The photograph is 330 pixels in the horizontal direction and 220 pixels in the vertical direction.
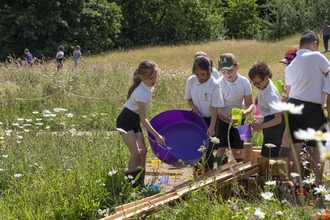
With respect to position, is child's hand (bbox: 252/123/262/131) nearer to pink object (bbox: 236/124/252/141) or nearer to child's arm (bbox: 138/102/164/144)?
pink object (bbox: 236/124/252/141)

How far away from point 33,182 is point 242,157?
2.09 metres

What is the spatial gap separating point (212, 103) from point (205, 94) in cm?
11

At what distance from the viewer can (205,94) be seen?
17.7 feet

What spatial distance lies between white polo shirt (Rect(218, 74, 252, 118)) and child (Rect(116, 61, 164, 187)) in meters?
0.83

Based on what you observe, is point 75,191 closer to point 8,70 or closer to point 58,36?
point 8,70

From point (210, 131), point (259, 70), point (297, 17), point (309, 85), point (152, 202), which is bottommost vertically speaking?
point (297, 17)

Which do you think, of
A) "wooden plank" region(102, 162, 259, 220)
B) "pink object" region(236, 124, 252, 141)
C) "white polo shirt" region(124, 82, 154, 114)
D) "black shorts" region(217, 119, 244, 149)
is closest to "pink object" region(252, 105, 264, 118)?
"black shorts" region(217, 119, 244, 149)

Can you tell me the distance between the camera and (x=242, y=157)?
572 cm

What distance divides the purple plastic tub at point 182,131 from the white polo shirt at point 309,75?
3.25ft

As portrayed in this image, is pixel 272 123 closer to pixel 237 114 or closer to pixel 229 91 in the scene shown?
pixel 237 114

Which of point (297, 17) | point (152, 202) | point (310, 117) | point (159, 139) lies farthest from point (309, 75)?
point (297, 17)

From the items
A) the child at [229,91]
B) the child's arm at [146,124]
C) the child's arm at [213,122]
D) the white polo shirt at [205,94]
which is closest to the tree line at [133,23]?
the white polo shirt at [205,94]

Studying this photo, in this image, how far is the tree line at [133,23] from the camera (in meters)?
33.8

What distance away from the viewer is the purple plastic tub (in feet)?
18.3
